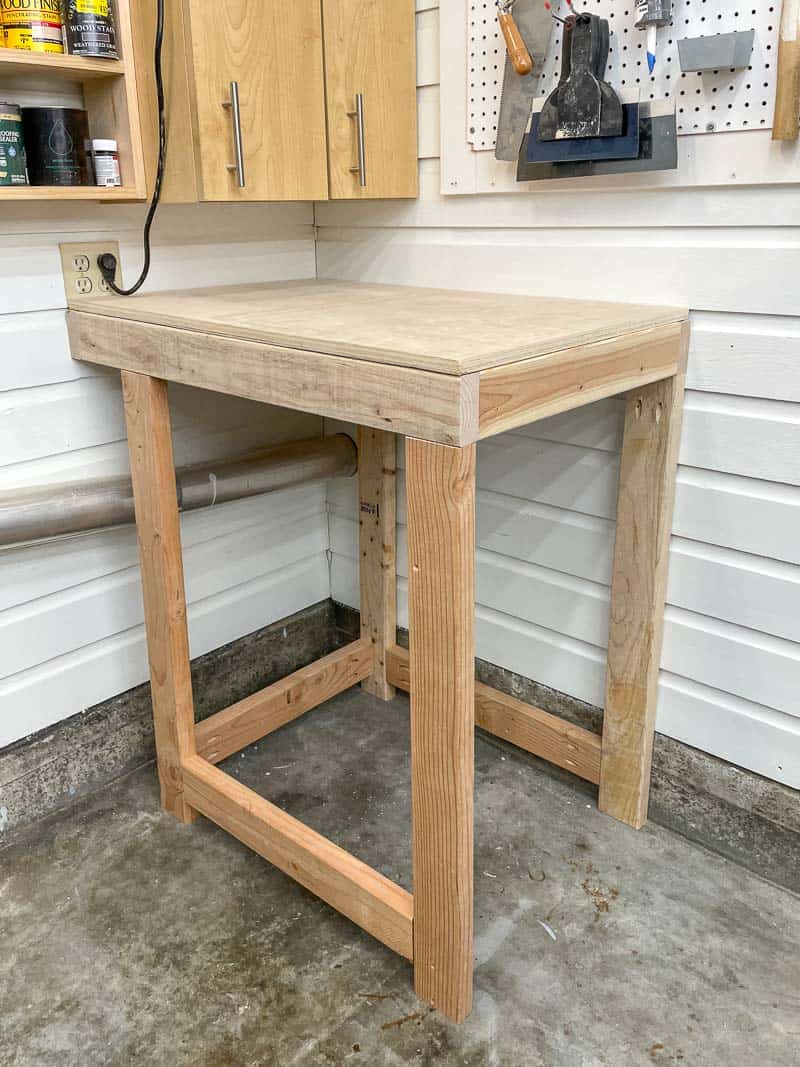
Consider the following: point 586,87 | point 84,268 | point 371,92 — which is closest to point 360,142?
point 371,92

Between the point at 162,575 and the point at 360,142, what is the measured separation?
0.89 meters

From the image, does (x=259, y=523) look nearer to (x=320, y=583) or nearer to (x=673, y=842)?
(x=320, y=583)

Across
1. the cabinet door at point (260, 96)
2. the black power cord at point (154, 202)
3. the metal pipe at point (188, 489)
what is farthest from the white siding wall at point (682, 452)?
the black power cord at point (154, 202)

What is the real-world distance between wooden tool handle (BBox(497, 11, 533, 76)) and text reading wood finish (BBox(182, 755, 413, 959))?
1.33 metres

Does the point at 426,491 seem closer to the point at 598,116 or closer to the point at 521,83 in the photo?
the point at 598,116

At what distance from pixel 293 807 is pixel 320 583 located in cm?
65

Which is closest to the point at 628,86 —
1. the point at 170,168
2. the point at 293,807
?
the point at 170,168

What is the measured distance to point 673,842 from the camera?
1680 millimetres

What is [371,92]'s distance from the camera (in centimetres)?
164

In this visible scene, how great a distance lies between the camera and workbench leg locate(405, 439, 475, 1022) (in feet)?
3.46

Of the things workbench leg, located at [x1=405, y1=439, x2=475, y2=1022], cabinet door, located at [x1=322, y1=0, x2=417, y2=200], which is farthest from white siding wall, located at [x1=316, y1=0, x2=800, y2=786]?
workbench leg, located at [x1=405, y1=439, x2=475, y2=1022]

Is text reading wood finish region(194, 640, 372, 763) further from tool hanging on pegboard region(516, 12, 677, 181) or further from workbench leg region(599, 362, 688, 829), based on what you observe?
tool hanging on pegboard region(516, 12, 677, 181)

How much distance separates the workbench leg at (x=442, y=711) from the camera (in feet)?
3.46

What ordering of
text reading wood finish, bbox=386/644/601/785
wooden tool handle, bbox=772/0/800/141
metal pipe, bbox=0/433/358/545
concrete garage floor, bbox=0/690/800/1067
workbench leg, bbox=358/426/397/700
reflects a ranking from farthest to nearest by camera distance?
1. workbench leg, bbox=358/426/397/700
2. text reading wood finish, bbox=386/644/601/785
3. metal pipe, bbox=0/433/358/545
4. concrete garage floor, bbox=0/690/800/1067
5. wooden tool handle, bbox=772/0/800/141
